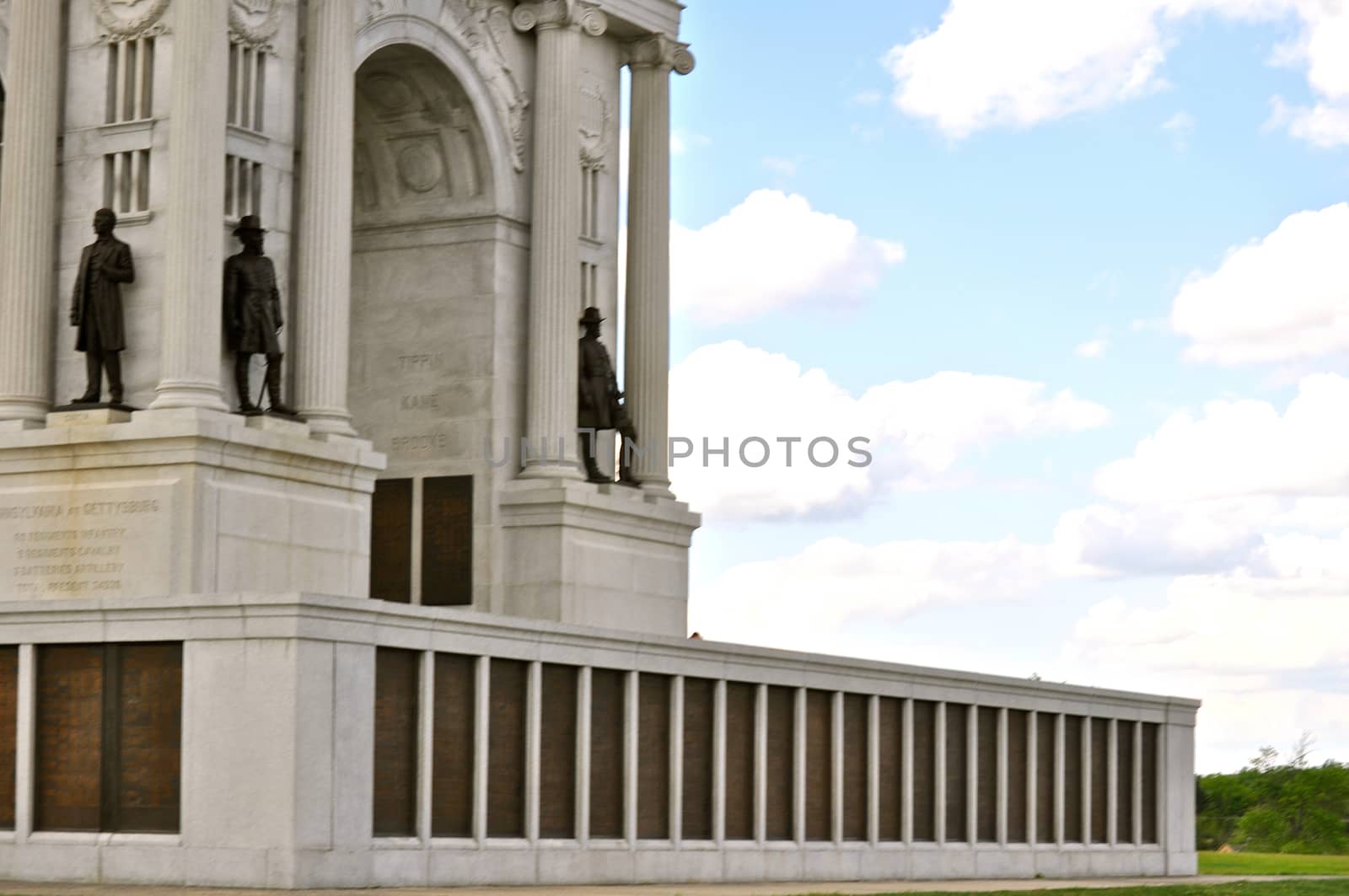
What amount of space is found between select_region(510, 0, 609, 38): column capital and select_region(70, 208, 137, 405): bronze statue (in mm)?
11297

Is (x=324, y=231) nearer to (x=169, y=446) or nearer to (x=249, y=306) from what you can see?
(x=249, y=306)

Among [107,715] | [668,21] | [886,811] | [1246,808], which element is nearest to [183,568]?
[107,715]

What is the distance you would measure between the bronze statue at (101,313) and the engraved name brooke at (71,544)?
5.93 feet

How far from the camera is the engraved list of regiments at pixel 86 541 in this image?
34.1m

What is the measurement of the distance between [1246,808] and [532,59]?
37.1 m

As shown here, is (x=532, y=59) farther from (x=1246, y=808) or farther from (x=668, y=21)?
(x=1246, y=808)

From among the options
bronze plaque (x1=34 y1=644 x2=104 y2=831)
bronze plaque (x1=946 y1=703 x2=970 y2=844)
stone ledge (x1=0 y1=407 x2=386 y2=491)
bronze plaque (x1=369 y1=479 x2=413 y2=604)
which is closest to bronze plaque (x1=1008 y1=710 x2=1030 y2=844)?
bronze plaque (x1=946 y1=703 x2=970 y2=844)

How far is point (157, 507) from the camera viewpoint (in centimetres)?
3409

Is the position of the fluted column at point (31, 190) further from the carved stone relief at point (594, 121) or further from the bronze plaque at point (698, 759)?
the carved stone relief at point (594, 121)

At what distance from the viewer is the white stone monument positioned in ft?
89.7

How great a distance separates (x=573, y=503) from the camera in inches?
1668

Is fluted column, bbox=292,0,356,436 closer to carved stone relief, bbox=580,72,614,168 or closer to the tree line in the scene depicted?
carved stone relief, bbox=580,72,614,168

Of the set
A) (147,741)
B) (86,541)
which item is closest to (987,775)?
(86,541)

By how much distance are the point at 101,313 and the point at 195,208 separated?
2.16 m
